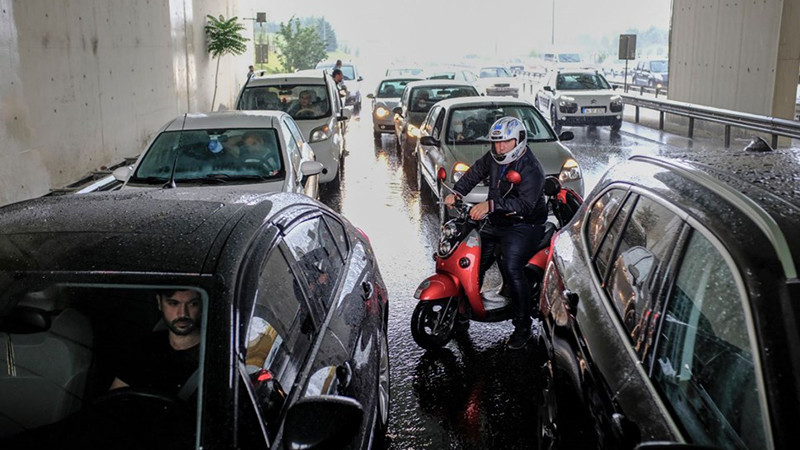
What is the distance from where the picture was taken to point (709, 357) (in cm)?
276

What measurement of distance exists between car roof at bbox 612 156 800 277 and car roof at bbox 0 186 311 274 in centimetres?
169

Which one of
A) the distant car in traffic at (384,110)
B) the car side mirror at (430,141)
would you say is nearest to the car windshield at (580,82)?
the distant car in traffic at (384,110)

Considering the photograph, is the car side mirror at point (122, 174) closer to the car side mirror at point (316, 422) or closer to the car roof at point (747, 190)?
the car roof at point (747, 190)

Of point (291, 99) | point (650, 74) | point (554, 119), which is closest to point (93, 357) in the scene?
point (291, 99)

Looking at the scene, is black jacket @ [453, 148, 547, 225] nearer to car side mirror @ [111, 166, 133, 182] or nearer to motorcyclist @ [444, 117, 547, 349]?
motorcyclist @ [444, 117, 547, 349]

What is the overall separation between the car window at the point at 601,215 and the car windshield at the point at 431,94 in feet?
44.3

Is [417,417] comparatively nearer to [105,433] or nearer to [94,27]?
[105,433]

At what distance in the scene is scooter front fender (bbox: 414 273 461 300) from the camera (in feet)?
20.9

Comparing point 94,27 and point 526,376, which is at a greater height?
point 94,27

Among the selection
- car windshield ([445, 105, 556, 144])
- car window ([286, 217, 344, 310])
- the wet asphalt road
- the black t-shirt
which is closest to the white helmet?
the wet asphalt road

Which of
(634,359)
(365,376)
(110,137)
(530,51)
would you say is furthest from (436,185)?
(530,51)

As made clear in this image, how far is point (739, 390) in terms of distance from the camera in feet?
8.34

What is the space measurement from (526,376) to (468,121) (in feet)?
22.3

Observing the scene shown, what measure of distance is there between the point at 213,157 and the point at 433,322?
3396 mm
